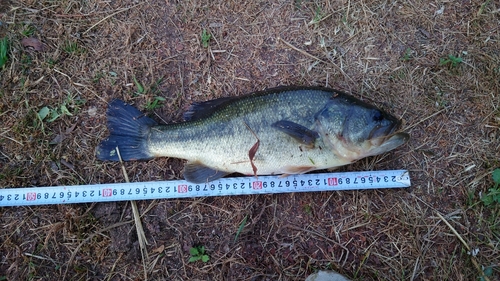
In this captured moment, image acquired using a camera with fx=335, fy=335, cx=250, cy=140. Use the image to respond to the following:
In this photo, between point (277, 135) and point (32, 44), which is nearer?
point (277, 135)

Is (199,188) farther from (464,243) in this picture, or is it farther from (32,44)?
(464,243)

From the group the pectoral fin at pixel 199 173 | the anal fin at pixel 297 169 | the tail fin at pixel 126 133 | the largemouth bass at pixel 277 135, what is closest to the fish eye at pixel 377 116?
the largemouth bass at pixel 277 135

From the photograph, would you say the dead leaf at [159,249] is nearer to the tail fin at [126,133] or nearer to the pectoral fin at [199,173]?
the pectoral fin at [199,173]

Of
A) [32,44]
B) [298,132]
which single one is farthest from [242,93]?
[32,44]

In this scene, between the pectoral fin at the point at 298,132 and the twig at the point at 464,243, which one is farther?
the twig at the point at 464,243

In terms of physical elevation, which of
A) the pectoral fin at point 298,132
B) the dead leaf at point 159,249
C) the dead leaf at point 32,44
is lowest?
the dead leaf at point 159,249

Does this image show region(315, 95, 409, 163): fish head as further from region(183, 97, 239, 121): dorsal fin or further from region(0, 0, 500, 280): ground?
region(183, 97, 239, 121): dorsal fin
